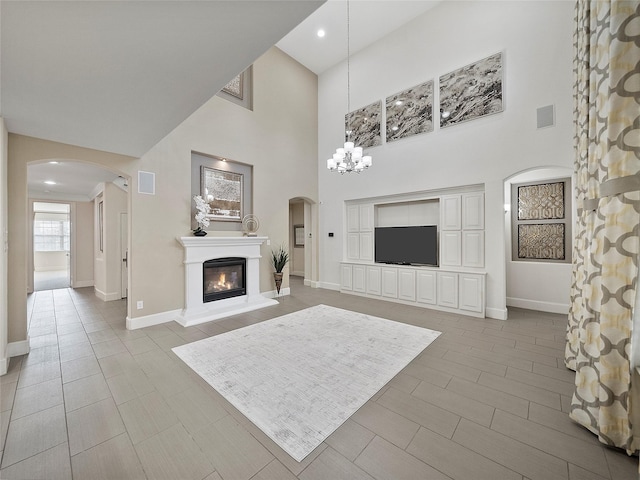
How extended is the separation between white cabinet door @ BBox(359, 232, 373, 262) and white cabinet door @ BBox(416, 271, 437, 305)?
1.34 m

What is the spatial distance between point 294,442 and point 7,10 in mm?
2886

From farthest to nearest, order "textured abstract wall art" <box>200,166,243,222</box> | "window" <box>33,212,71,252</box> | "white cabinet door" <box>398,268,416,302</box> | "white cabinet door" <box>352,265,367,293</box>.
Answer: "window" <box>33,212,71,252</box> < "white cabinet door" <box>352,265,367,293</box> < "white cabinet door" <box>398,268,416,302</box> < "textured abstract wall art" <box>200,166,243,222</box>

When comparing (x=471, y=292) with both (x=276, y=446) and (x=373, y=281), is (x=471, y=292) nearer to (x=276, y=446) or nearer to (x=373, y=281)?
(x=373, y=281)

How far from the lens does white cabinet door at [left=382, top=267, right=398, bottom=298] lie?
17.8 ft

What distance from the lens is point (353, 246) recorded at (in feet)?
21.2

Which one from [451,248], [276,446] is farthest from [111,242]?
[451,248]

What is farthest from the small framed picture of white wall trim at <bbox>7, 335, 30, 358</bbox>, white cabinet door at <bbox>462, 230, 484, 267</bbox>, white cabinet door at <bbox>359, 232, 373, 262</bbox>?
white wall trim at <bbox>7, 335, 30, 358</bbox>

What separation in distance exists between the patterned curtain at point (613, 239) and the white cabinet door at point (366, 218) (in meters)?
4.33

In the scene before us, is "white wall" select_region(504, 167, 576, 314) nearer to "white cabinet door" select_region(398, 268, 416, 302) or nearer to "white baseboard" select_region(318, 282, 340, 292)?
"white cabinet door" select_region(398, 268, 416, 302)

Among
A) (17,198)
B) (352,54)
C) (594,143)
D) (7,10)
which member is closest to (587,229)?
(594,143)

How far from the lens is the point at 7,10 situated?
1.25 m

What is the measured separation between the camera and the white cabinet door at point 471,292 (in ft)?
14.3

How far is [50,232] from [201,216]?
11737 mm

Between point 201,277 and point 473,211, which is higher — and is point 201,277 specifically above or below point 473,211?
below
